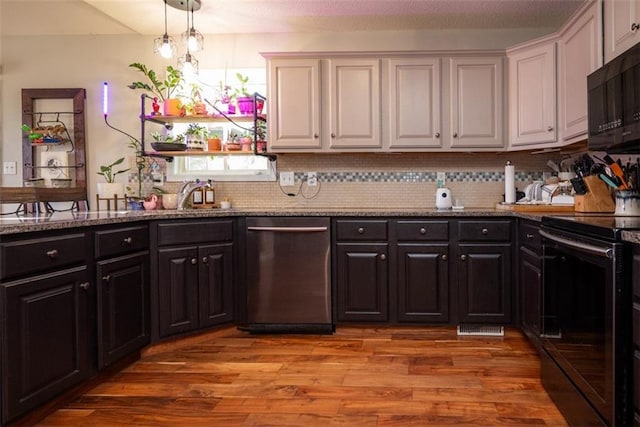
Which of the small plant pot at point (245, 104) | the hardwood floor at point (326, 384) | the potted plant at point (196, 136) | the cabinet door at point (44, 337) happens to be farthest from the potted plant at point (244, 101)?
the cabinet door at point (44, 337)

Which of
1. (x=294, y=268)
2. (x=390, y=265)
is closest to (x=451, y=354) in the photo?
(x=390, y=265)

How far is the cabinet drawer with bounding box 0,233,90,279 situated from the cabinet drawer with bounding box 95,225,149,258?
117 millimetres

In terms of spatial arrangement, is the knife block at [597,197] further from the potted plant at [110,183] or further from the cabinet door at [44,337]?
the potted plant at [110,183]

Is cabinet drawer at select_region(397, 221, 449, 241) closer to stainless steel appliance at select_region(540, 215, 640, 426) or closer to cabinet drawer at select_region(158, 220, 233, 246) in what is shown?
stainless steel appliance at select_region(540, 215, 640, 426)

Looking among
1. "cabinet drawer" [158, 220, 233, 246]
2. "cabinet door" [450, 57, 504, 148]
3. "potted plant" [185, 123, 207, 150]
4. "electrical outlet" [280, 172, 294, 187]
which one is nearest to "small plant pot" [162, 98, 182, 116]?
"potted plant" [185, 123, 207, 150]

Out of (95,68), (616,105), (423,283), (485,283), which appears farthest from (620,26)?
(95,68)

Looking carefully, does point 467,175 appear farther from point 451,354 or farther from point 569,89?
point 451,354

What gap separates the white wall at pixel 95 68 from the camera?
3.98m

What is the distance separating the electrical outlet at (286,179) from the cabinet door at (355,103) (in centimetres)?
54

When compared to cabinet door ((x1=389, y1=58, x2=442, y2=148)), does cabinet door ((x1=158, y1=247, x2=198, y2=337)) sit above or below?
below

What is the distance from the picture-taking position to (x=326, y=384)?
243 cm

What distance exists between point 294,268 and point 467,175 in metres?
1.59

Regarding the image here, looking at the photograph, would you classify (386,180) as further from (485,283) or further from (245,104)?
(245,104)

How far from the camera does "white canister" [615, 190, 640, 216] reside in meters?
2.32
